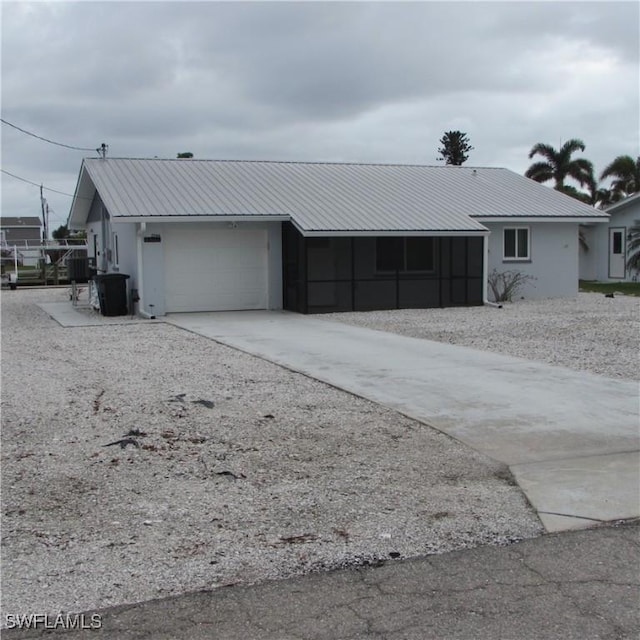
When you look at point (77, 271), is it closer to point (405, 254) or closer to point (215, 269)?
point (215, 269)

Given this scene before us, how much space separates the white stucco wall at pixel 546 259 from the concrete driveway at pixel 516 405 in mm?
10298

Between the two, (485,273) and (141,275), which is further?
(485,273)

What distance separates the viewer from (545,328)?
53.1ft

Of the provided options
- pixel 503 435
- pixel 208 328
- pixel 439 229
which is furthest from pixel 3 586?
pixel 439 229

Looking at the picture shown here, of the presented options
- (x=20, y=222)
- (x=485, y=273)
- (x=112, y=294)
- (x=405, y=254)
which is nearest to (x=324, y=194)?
(x=405, y=254)

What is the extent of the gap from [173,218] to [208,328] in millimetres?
3899

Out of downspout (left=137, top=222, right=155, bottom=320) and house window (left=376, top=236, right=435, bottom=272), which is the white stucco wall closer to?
house window (left=376, top=236, right=435, bottom=272)

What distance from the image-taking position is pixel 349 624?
3.86 metres

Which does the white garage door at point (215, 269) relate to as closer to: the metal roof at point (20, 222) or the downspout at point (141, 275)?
the downspout at point (141, 275)

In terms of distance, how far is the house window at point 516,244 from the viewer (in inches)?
966

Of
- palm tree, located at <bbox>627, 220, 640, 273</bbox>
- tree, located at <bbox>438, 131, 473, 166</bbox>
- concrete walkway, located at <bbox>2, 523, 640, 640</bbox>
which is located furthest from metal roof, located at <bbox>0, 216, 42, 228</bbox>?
concrete walkway, located at <bbox>2, 523, 640, 640</bbox>

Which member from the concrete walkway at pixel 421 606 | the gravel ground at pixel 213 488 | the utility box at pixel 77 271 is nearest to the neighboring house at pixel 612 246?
the utility box at pixel 77 271

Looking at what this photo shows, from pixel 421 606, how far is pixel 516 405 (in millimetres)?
4913

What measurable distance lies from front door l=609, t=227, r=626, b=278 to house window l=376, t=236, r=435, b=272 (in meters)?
13.8
